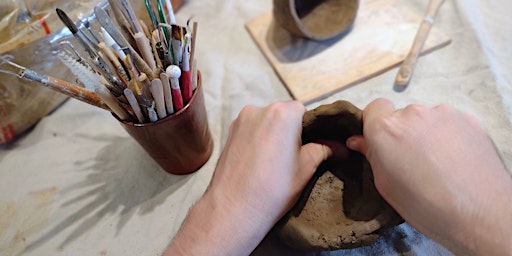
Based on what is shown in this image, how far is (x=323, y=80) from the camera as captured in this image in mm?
820

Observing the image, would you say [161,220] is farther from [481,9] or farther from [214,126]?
[481,9]

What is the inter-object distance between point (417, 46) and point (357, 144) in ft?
1.29

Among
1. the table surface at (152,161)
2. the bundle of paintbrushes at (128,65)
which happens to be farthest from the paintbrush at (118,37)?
the table surface at (152,161)

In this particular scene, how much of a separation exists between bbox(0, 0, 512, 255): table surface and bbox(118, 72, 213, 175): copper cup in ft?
0.12

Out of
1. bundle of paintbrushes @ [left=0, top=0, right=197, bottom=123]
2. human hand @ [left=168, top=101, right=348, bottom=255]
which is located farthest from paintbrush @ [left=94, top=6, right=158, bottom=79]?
human hand @ [left=168, top=101, right=348, bottom=255]

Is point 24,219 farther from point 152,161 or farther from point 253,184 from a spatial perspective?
point 253,184

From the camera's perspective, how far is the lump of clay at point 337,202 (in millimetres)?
485

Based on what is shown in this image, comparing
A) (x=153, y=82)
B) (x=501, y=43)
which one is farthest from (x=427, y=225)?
(x=501, y=43)

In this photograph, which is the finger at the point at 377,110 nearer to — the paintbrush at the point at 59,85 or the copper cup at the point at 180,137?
the copper cup at the point at 180,137

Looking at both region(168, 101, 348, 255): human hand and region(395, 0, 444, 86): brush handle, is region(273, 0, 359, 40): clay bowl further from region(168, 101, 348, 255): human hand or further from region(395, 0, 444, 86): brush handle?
region(168, 101, 348, 255): human hand

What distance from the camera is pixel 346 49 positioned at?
0.87 meters

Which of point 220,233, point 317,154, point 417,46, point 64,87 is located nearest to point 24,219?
point 64,87

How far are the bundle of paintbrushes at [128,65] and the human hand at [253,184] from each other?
4.8 inches

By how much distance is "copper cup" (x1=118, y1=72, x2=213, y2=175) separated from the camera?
57 cm
